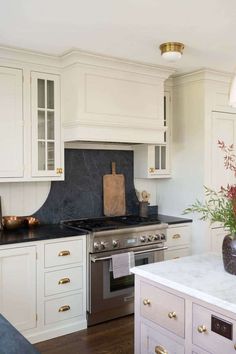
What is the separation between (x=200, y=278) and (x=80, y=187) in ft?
7.28

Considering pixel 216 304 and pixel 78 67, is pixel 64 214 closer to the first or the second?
pixel 78 67

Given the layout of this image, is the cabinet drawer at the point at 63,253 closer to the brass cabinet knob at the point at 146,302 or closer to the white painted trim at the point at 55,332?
the white painted trim at the point at 55,332

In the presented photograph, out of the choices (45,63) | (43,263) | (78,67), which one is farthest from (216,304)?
(45,63)

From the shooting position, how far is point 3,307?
2.88 m

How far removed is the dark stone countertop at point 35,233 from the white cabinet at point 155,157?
1.17 meters

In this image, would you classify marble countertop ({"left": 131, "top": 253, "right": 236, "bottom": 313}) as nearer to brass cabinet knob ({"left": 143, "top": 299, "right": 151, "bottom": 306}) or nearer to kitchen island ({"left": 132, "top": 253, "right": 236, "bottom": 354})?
kitchen island ({"left": 132, "top": 253, "right": 236, "bottom": 354})

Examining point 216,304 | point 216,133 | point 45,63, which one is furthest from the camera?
point 216,133

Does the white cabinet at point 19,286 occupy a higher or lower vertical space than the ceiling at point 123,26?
lower

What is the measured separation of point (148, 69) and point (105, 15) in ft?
4.19

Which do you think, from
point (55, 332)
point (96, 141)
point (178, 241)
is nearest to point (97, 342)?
point (55, 332)

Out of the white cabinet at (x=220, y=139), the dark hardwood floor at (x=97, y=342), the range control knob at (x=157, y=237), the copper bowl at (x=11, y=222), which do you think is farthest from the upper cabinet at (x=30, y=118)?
the white cabinet at (x=220, y=139)

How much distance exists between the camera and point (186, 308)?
1.73 metres

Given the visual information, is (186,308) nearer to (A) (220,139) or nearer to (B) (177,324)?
(B) (177,324)

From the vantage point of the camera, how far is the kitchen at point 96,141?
2.80m
